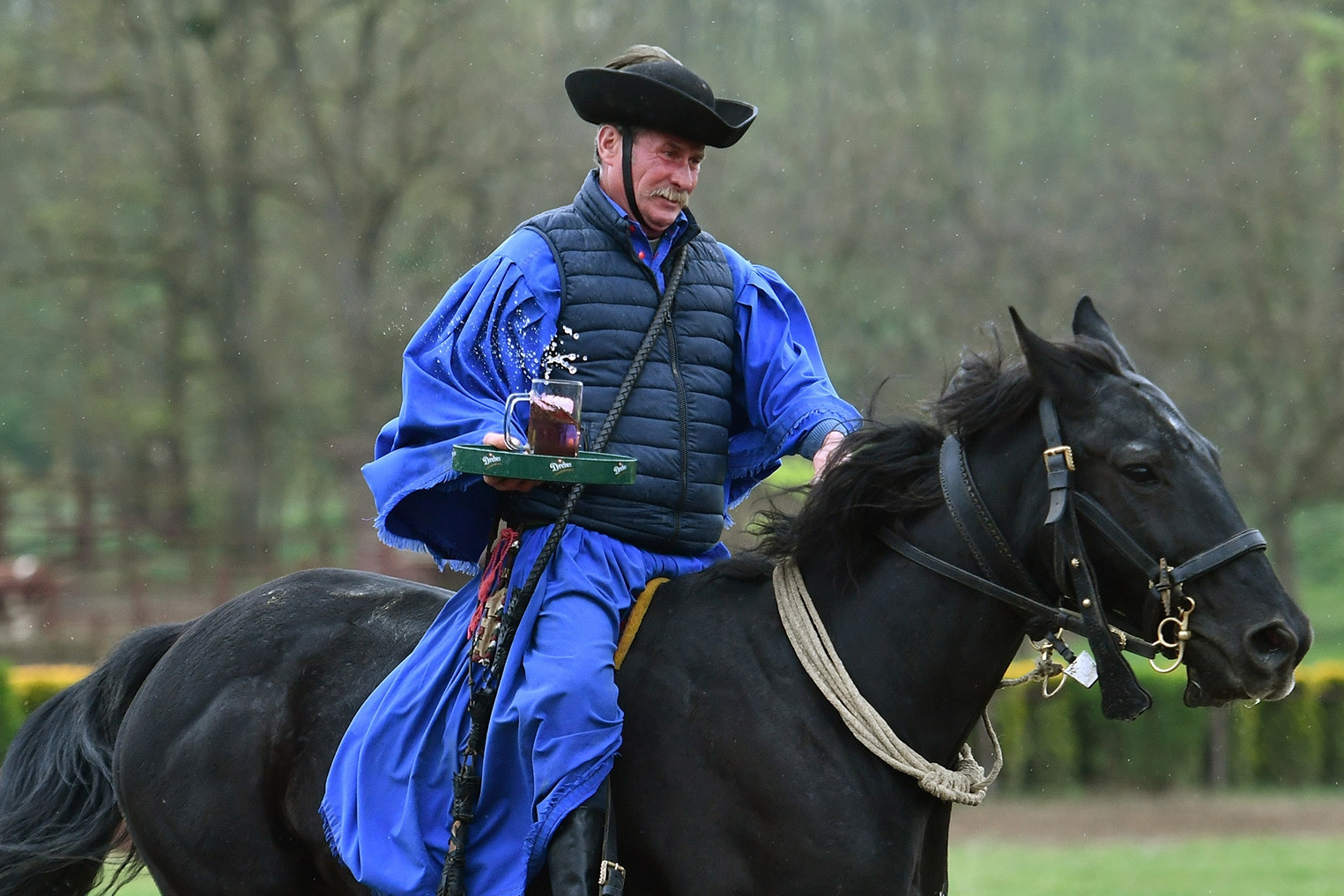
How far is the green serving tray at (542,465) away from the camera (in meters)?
3.29

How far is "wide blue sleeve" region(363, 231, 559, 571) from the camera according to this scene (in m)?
3.59

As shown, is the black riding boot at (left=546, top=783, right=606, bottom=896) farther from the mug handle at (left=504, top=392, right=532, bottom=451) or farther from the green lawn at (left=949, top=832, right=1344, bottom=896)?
the green lawn at (left=949, top=832, right=1344, bottom=896)

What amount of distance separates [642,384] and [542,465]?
518 millimetres

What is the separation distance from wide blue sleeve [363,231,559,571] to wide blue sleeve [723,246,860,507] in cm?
57

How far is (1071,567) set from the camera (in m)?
3.07

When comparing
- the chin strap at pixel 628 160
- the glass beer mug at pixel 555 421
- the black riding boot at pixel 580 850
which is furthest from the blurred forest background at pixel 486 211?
the black riding boot at pixel 580 850

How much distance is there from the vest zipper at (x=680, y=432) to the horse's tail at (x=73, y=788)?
A: 175cm

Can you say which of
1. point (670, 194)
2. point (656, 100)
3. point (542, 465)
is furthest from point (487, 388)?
point (656, 100)

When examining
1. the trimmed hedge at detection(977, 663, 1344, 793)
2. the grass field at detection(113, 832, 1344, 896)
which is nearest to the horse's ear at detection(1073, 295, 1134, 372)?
the grass field at detection(113, 832, 1344, 896)

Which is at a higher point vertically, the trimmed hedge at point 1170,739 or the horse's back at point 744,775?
the horse's back at point 744,775

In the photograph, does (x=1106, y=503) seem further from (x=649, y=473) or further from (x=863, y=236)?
(x=863, y=236)

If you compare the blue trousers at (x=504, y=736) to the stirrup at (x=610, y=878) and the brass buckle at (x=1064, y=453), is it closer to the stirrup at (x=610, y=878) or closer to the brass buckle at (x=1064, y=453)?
the stirrup at (x=610, y=878)

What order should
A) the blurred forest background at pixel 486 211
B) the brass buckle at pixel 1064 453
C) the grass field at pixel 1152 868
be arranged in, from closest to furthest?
1. the brass buckle at pixel 1064 453
2. the grass field at pixel 1152 868
3. the blurred forest background at pixel 486 211

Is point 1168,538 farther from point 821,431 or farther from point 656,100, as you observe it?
point 656,100
